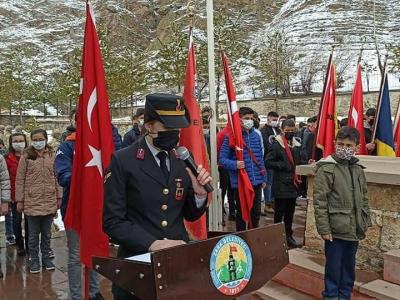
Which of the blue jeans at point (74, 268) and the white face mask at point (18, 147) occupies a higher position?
the white face mask at point (18, 147)

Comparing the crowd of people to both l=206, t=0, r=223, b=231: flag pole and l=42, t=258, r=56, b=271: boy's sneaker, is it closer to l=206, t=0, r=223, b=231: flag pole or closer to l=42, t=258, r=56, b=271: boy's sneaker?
l=42, t=258, r=56, b=271: boy's sneaker

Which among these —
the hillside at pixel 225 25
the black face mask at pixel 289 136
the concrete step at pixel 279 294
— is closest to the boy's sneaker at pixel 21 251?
the concrete step at pixel 279 294

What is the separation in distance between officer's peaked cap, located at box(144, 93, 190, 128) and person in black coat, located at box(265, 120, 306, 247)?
3920 millimetres

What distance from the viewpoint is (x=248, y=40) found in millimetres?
55250

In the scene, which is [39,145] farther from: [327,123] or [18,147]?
[327,123]

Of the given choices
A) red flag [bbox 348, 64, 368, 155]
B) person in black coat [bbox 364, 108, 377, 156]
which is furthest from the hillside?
red flag [bbox 348, 64, 368, 155]

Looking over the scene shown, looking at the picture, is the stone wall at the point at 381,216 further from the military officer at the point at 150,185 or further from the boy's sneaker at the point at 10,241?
the boy's sneaker at the point at 10,241

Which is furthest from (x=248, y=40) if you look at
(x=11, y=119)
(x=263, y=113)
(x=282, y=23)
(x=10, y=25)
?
(x=10, y=25)

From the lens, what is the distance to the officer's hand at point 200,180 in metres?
2.51

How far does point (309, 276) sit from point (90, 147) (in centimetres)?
235

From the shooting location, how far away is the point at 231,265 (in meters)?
2.23

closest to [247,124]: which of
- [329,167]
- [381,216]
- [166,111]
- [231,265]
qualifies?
[381,216]

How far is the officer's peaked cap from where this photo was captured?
2.54 metres

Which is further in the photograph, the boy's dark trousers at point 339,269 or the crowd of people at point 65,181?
the crowd of people at point 65,181
